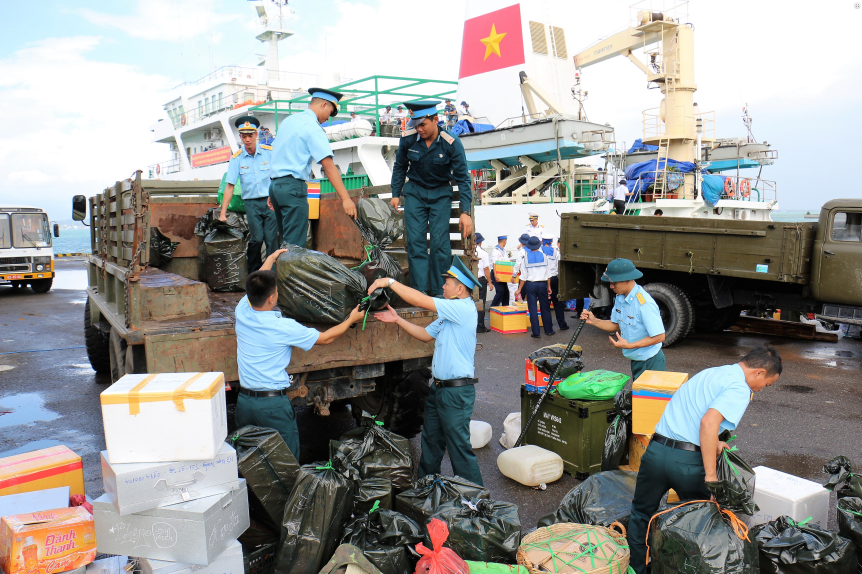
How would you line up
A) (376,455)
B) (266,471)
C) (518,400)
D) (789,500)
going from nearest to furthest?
1. (266,471)
2. (789,500)
3. (376,455)
4. (518,400)

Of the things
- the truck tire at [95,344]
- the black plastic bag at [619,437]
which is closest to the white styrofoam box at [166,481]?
the black plastic bag at [619,437]

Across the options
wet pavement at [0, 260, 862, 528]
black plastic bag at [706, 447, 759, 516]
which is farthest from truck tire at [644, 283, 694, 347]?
black plastic bag at [706, 447, 759, 516]

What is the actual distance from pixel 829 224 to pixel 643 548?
636cm

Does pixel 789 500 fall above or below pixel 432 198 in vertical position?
below

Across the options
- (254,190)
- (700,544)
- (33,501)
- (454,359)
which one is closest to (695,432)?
(700,544)

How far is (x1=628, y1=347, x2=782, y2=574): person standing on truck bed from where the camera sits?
2.82 m

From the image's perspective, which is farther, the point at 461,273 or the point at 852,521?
the point at 461,273

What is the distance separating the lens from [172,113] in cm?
2581

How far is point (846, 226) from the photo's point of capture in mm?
7609

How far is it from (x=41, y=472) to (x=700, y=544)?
3079mm

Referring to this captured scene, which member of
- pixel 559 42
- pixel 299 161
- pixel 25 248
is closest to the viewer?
pixel 299 161

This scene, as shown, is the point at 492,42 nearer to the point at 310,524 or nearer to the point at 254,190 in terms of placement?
the point at 254,190

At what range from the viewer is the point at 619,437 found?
13.4ft

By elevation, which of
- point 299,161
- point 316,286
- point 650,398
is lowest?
point 650,398
